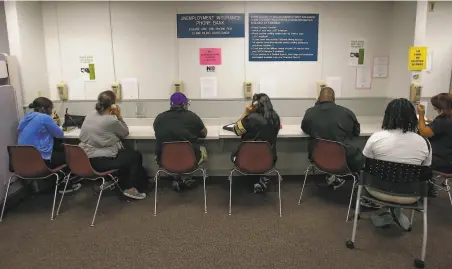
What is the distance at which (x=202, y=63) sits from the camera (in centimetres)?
427

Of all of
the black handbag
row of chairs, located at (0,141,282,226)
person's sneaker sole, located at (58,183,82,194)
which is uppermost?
the black handbag

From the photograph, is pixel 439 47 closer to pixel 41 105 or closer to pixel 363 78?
pixel 363 78

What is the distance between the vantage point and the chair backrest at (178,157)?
10.6 feet

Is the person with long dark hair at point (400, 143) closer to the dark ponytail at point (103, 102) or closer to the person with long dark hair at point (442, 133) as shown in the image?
the person with long dark hair at point (442, 133)

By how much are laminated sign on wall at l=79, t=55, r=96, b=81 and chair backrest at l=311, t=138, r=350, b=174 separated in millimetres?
2722

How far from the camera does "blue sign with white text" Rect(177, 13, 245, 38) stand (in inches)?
164

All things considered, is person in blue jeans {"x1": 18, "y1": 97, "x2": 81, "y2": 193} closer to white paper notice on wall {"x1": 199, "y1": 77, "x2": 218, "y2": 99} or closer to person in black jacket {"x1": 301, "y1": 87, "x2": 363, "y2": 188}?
white paper notice on wall {"x1": 199, "y1": 77, "x2": 218, "y2": 99}

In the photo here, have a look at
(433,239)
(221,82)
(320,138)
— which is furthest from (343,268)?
(221,82)

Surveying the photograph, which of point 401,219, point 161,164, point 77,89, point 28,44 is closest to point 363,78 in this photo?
point 401,219

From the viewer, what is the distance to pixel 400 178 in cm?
240

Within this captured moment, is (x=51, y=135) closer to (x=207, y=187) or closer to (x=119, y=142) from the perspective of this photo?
(x=119, y=142)

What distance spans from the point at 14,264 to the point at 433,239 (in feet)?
10.1

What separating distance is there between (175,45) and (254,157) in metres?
1.81

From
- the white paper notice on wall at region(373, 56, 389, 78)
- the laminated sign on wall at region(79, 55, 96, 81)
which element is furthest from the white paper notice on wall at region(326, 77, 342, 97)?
the laminated sign on wall at region(79, 55, 96, 81)
